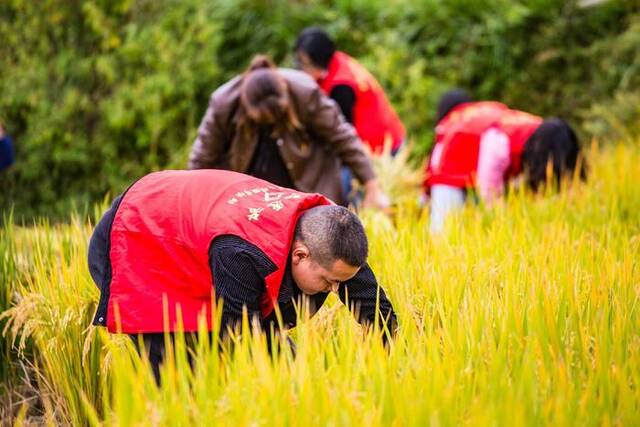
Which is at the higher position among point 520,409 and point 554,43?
point 554,43

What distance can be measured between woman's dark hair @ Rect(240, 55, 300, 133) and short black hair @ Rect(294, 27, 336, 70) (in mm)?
1121

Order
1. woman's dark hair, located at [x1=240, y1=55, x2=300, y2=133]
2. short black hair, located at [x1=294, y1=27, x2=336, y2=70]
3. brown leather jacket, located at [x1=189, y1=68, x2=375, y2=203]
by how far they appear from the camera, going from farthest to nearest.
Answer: short black hair, located at [x1=294, y1=27, x2=336, y2=70]
brown leather jacket, located at [x1=189, y1=68, x2=375, y2=203]
woman's dark hair, located at [x1=240, y1=55, x2=300, y2=133]

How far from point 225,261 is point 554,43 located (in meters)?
7.44

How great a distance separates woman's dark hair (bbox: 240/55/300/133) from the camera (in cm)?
411

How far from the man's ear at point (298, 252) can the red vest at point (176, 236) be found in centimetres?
2

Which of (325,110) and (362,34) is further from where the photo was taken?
(362,34)

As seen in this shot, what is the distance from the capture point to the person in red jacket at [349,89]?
533 cm

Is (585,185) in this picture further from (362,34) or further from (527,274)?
(362,34)

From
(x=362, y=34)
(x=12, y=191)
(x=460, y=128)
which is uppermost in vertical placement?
(x=362, y=34)

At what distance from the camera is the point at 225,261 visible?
7.77 ft

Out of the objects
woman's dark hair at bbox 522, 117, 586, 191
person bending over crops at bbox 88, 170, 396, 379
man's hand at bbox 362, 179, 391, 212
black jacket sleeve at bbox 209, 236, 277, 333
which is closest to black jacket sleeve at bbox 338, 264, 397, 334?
person bending over crops at bbox 88, 170, 396, 379

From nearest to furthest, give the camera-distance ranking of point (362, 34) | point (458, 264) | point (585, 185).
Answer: point (458, 264), point (585, 185), point (362, 34)

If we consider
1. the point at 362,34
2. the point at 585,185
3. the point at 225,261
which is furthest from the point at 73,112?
the point at 225,261

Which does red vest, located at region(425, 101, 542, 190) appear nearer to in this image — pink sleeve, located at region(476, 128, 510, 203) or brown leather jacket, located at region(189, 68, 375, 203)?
pink sleeve, located at region(476, 128, 510, 203)
